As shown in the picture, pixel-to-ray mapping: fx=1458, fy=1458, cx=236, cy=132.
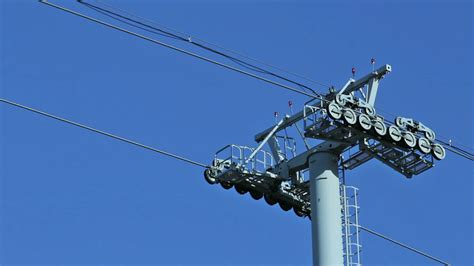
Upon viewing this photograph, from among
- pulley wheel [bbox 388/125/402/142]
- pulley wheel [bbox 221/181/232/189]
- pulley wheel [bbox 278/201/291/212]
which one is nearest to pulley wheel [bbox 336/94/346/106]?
pulley wheel [bbox 388/125/402/142]

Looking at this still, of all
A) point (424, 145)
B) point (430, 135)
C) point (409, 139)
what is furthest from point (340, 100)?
point (430, 135)

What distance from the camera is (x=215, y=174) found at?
5825 cm

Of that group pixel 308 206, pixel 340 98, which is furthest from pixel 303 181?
pixel 340 98

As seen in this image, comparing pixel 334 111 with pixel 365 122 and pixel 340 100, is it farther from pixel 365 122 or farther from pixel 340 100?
pixel 365 122

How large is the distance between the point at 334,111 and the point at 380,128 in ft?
7.27

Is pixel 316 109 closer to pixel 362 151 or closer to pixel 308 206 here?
pixel 362 151

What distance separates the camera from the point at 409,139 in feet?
182

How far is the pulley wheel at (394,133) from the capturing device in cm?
5494

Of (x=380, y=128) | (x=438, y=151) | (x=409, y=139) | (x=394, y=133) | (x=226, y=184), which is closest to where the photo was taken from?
(x=380, y=128)

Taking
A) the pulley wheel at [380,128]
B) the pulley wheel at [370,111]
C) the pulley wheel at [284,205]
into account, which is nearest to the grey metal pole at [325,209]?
the pulley wheel at [380,128]

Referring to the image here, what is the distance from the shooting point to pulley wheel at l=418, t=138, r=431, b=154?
55938mm

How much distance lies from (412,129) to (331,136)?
3.44m

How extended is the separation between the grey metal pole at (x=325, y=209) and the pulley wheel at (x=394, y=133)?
241 cm

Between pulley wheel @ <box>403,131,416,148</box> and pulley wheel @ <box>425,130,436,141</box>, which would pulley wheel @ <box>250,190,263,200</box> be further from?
pulley wheel @ <box>425,130,436,141</box>
